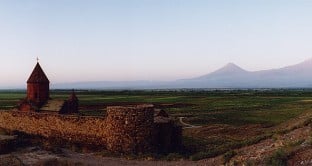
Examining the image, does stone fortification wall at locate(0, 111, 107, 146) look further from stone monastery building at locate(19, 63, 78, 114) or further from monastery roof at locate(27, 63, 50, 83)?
monastery roof at locate(27, 63, 50, 83)

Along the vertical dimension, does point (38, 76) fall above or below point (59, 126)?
above

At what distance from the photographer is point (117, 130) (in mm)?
23406

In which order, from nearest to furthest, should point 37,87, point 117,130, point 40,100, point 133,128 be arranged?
1. point 133,128
2. point 117,130
3. point 40,100
4. point 37,87

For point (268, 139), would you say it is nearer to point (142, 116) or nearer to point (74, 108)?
point (142, 116)

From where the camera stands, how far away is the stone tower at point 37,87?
40.0 metres

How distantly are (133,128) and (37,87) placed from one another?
65.2 feet

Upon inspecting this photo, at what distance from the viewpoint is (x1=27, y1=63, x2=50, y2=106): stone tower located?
3997 cm

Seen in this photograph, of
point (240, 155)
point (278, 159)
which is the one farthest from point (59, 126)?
point (278, 159)

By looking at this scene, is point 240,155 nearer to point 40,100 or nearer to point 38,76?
point 40,100

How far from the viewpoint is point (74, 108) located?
39594 mm

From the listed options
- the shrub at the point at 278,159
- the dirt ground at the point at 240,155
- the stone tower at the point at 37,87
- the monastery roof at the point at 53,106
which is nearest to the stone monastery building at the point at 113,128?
the dirt ground at the point at 240,155

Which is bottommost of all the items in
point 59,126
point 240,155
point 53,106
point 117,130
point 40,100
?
point 240,155

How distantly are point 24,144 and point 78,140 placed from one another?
333 cm

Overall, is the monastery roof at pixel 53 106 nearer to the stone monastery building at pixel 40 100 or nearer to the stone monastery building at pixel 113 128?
the stone monastery building at pixel 40 100
